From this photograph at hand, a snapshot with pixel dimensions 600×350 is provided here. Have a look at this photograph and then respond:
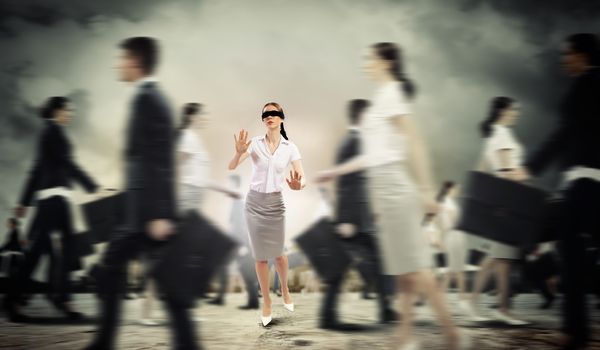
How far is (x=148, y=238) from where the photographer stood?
1991 mm

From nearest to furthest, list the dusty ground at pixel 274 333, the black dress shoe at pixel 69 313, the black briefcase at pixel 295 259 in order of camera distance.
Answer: the dusty ground at pixel 274 333
the black dress shoe at pixel 69 313
the black briefcase at pixel 295 259

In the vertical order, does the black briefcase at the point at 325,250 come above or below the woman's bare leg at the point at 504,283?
above

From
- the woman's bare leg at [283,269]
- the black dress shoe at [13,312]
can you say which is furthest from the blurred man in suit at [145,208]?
the black dress shoe at [13,312]

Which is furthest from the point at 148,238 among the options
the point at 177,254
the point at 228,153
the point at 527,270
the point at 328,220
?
the point at 527,270

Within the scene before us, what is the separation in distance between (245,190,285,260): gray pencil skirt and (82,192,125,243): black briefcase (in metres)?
0.79

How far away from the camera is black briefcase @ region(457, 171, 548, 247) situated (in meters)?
2.54

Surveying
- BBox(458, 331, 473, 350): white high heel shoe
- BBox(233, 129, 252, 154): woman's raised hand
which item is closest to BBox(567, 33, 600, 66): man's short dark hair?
BBox(458, 331, 473, 350): white high heel shoe

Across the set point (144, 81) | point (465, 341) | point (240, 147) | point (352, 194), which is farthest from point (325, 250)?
point (144, 81)

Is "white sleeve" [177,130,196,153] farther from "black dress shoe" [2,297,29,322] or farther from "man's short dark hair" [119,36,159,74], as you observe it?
"black dress shoe" [2,297,29,322]

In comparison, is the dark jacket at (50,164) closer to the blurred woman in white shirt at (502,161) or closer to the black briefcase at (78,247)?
the black briefcase at (78,247)

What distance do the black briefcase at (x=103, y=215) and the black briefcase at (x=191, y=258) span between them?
2.66 ft

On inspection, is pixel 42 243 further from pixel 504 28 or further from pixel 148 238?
pixel 504 28

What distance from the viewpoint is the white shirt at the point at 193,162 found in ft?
9.70

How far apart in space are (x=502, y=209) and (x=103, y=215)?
2.33m
